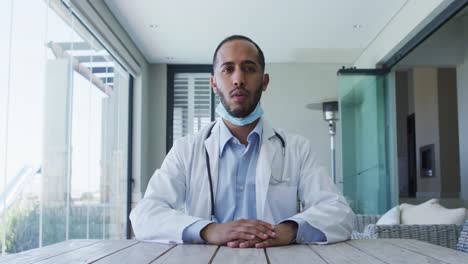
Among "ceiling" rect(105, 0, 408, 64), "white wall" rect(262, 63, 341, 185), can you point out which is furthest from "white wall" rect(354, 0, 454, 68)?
"white wall" rect(262, 63, 341, 185)

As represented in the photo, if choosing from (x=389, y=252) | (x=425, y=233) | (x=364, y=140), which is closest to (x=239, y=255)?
(x=389, y=252)

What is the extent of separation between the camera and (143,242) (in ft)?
4.92

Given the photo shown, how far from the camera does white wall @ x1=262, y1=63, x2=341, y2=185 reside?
7000 millimetres

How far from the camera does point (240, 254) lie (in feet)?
4.03

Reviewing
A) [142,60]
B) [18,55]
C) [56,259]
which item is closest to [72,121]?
[18,55]

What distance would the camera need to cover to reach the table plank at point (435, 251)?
115 centimetres

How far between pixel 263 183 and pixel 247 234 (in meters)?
0.33

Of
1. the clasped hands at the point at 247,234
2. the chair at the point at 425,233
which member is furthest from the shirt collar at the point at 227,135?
the chair at the point at 425,233

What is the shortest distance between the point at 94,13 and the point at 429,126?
10.1ft

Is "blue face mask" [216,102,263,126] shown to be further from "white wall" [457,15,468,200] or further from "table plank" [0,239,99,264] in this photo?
"white wall" [457,15,468,200]

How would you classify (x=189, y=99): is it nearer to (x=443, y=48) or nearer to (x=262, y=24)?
(x=262, y=24)

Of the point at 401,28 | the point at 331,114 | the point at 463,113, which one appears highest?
the point at 401,28

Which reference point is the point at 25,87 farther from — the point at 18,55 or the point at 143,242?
the point at 143,242

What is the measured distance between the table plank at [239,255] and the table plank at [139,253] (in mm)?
148
